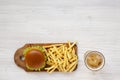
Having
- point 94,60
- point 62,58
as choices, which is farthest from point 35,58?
point 94,60

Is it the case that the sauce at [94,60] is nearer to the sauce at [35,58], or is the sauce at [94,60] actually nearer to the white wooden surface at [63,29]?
the white wooden surface at [63,29]

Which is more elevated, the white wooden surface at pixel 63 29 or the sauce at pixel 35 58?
the white wooden surface at pixel 63 29

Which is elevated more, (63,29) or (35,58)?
(63,29)

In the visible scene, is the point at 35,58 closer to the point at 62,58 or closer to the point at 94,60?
the point at 62,58

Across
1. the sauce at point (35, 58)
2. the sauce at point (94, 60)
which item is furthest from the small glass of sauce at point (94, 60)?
the sauce at point (35, 58)

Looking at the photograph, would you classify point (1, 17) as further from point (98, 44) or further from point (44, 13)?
point (98, 44)

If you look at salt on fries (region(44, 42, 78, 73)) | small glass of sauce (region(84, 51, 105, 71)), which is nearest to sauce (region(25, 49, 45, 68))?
salt on fries (region(44, 42, 78, 73))
